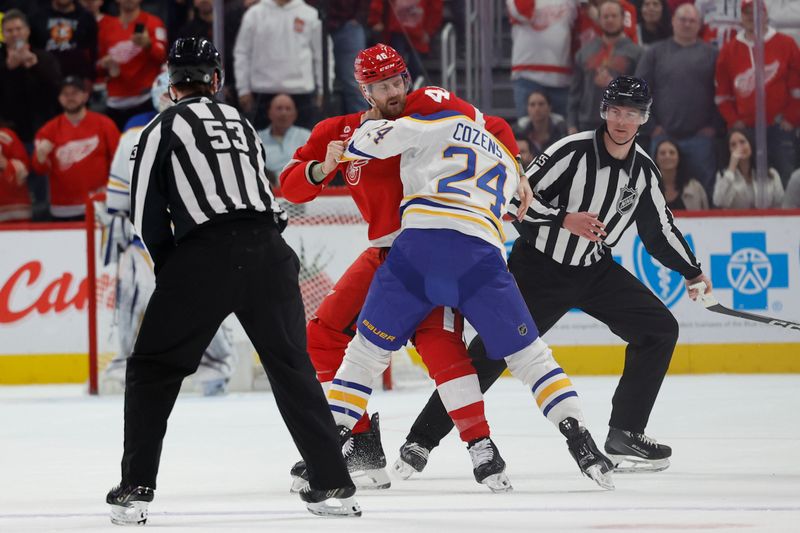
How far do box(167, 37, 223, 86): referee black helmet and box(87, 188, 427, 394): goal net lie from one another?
165 inches

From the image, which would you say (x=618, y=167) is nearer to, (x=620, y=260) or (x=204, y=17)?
(x=620, y=260)

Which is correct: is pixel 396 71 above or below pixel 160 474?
above

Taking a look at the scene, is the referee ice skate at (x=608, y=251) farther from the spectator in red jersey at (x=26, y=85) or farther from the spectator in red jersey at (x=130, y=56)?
the spectator in red jersey at (x=26, y=85)

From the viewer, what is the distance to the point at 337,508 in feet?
12.2

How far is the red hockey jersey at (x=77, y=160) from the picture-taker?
9.27 metres

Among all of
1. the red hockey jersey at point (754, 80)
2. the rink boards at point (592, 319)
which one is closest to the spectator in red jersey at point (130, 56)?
the rink boards at point (592, 319)

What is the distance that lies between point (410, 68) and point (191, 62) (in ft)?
18.1

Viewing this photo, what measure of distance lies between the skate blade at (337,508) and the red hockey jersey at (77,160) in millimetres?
5871

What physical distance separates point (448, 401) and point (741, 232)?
4421 millimetres

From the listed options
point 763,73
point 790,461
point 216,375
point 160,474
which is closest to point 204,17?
point 216,375

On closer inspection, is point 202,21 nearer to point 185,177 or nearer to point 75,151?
point 75,151

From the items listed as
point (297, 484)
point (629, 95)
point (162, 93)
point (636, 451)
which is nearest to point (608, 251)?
point (629, 95)

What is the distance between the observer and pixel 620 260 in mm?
8352

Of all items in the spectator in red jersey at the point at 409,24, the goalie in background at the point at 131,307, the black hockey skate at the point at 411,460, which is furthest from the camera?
the spectator in red jersey at the point at 409,24
